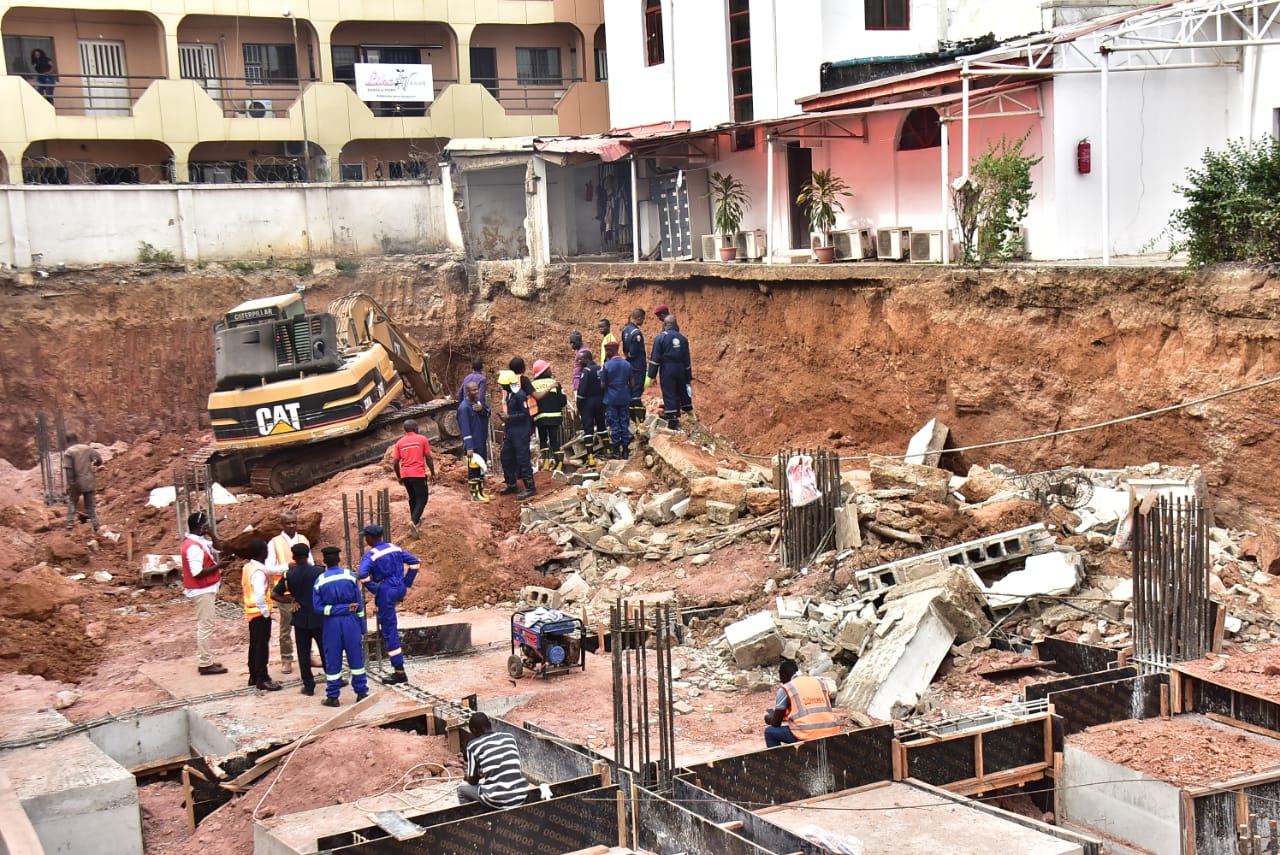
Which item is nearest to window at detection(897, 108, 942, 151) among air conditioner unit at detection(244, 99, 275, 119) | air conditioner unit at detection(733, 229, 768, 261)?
air conditioner unit at detection(733, 229, 768, 261)

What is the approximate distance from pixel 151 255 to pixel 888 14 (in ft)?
50.9

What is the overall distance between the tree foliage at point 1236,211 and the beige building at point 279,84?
1950cm

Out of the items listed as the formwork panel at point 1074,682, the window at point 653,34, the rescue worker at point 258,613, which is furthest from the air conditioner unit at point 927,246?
the rescue worker at point 258,613

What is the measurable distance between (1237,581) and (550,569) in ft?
25.0

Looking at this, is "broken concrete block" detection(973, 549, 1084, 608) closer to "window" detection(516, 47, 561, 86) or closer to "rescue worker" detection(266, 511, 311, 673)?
"rescue worker" detection(266, 511, 311, 673)

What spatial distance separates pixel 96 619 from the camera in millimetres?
15172

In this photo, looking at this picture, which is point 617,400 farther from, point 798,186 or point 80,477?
point 798,186

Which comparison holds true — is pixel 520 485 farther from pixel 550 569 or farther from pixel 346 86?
pixel 346 86

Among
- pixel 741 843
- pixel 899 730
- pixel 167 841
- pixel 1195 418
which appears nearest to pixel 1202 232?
pixel 1195 418

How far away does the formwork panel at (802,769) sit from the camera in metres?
9.64

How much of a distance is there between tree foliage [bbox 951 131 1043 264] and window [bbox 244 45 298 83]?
2013 centimetres

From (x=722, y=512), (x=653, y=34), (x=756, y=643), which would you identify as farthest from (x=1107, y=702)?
(x=653, y=34)

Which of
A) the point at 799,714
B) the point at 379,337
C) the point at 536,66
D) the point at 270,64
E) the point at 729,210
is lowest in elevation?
the point at 799,714

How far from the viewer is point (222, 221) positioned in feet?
95.0
